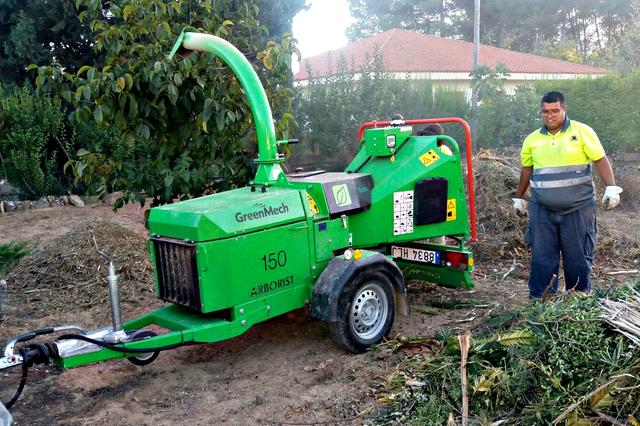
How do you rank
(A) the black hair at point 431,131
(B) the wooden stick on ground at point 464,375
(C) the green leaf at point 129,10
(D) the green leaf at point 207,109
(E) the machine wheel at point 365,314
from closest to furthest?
(B) the wooden stick on ground at point 464,375
(E) the machine wheel at point 365,314
(C) the green leaf at point 129,10
(D) the green leaf at point 207,109
(A) the black hair at point 431,131

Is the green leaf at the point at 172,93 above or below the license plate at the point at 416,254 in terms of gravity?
above

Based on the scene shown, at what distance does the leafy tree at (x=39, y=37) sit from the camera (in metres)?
12.3

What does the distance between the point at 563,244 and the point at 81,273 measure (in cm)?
501

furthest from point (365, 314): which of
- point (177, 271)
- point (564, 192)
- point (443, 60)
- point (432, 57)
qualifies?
point (432, 57)

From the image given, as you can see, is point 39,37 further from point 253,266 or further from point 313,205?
point 253,266

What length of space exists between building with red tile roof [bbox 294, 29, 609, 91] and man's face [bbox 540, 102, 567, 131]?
1559 cm

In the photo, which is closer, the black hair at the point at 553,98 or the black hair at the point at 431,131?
the black hair at the point at 553,98

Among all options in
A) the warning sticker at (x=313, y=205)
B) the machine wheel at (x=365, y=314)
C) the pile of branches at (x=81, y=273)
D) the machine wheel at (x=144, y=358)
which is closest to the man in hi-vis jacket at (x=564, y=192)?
the machine wheel at (x=365, y=314)

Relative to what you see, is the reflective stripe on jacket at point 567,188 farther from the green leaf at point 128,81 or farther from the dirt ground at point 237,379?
the green leaf at point 128,81

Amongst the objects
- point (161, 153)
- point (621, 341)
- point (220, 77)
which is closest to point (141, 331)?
point (161, 153)

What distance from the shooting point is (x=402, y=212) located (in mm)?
5246

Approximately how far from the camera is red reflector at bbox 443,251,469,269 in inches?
216

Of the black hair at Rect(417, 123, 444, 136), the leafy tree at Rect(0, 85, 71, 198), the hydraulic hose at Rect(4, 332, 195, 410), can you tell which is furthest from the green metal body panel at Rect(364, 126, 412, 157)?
the leafy tree at Rect(0, 85, 71, 198)

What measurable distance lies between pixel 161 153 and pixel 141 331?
223cm
